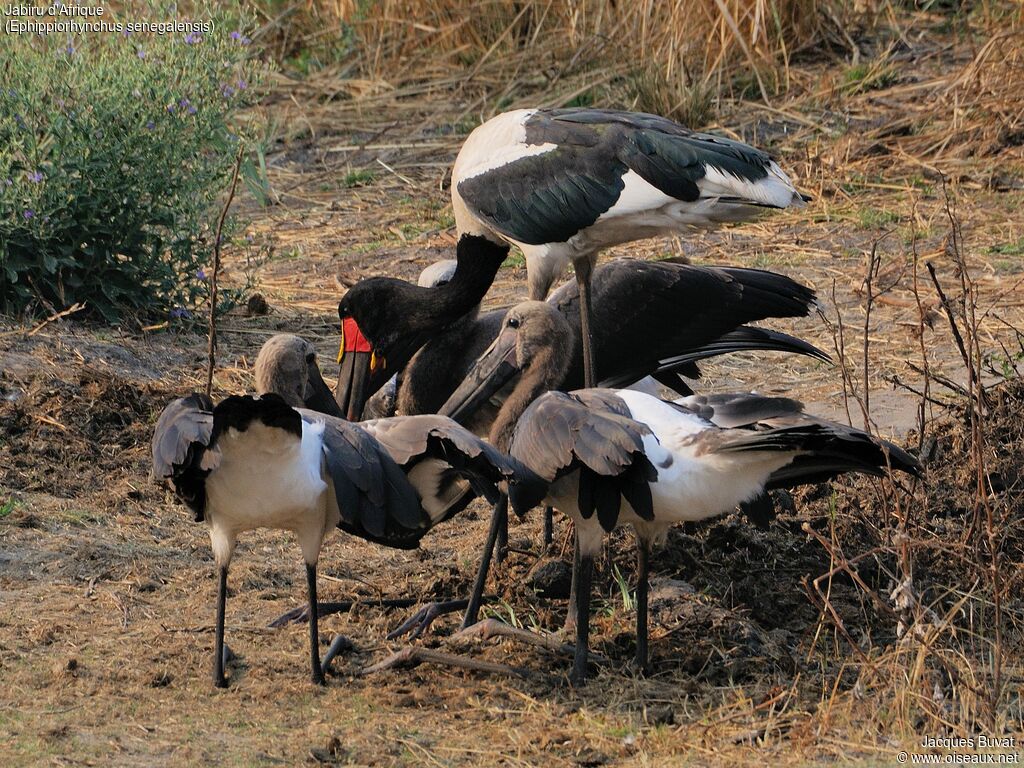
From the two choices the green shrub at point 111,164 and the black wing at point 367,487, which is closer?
the black wing at point 367,487

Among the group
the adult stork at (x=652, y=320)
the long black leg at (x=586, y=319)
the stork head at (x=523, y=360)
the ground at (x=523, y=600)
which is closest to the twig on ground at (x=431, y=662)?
the ground at (x=523, y=600)

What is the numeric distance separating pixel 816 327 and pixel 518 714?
406 centimetres

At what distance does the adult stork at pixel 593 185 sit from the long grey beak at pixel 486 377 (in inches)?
17.5

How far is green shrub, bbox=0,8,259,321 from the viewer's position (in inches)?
264

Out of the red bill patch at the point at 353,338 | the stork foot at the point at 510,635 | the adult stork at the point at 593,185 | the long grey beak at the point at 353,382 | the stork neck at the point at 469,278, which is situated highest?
the adult stork at the point at 593,185

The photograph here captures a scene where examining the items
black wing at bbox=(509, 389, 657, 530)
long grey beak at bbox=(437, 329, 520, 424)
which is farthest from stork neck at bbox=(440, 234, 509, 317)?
black wing at bbox=(509, 389, 657, 530)

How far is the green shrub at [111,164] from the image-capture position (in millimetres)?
6703

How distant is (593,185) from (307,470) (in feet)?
7.27

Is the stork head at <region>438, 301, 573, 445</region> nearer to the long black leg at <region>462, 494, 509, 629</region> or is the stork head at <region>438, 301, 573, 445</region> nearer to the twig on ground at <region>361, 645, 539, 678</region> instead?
the long black leg at <region>462, 494, 509, 629</region>

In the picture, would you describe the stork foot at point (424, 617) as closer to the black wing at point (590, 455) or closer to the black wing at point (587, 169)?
the black wing at point (590, 455)

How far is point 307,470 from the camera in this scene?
402 cm

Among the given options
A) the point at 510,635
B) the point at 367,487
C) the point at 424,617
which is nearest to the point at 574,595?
the point at 510,635

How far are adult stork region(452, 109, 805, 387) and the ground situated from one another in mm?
673

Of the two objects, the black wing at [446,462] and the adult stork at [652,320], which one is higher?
the adult stork at [652,320]
